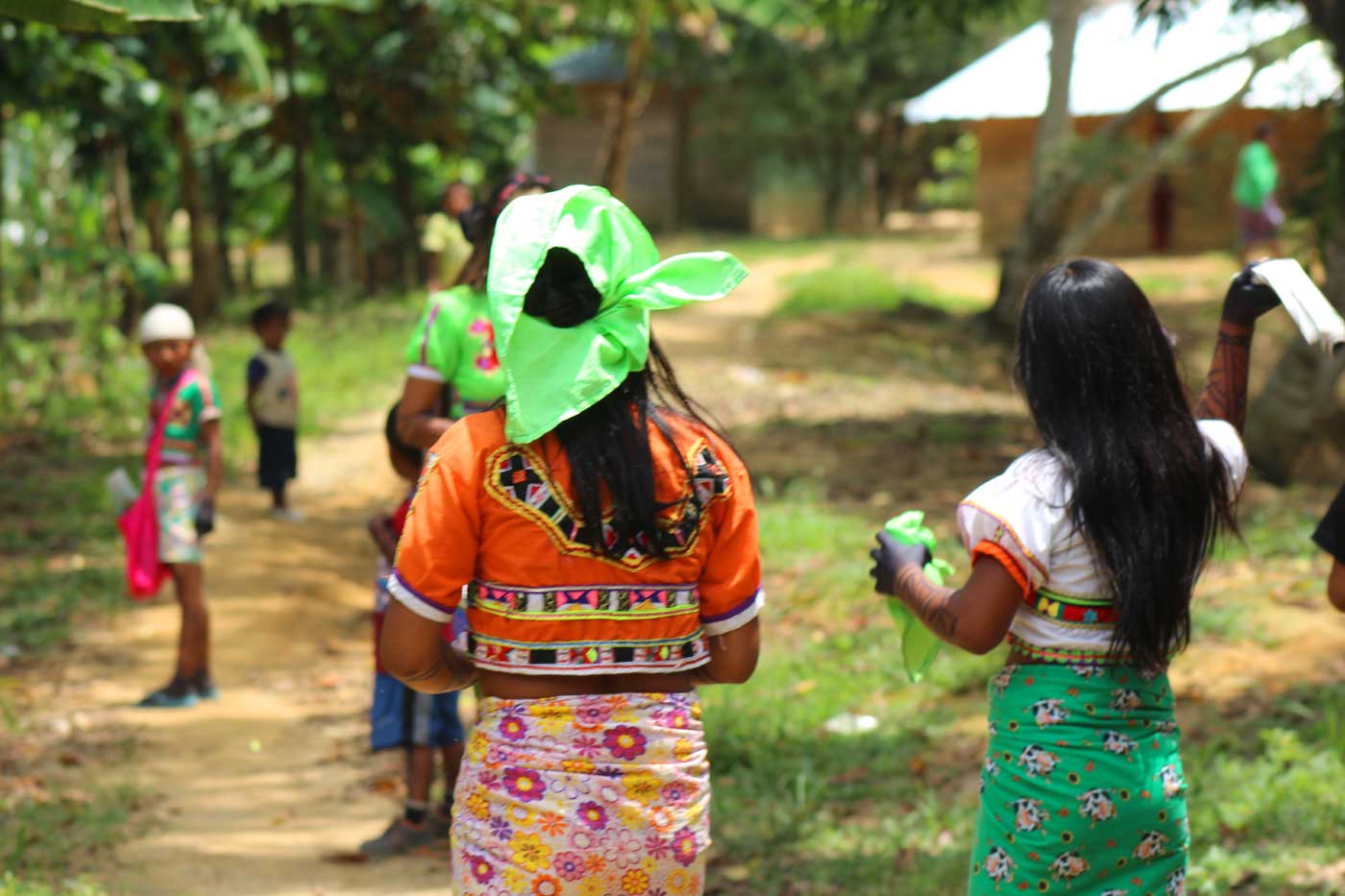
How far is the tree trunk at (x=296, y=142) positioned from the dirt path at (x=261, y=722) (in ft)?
26.2

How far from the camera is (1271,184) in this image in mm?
15805

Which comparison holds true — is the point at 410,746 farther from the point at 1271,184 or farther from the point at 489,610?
the point at 1271,184

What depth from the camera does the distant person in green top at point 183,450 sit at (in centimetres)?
607

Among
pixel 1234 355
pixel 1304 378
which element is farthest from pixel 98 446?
pixel 1234 355

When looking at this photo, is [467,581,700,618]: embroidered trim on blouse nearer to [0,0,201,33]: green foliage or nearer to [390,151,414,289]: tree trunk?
[0,0,201,33]: green foliage

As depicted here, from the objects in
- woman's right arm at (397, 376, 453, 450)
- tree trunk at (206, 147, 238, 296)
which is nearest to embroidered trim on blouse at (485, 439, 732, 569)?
woman's right arm at (397, 376, 453, 450)

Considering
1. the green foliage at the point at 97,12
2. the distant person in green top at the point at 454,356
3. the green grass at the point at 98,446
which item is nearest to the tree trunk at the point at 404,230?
the green grass at the point at 98,446

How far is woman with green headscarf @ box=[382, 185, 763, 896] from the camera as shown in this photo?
240cm

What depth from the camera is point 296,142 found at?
17.5 metres

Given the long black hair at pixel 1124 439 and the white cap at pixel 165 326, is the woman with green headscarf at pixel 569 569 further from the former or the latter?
the white cap at pixel 165 326

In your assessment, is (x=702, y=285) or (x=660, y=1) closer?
(x=702, y=285)

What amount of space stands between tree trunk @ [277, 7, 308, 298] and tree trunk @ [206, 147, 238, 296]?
0.98 m

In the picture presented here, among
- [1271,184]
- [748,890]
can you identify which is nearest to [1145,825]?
[748,890]

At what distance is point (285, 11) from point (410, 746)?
12914 millimetres
